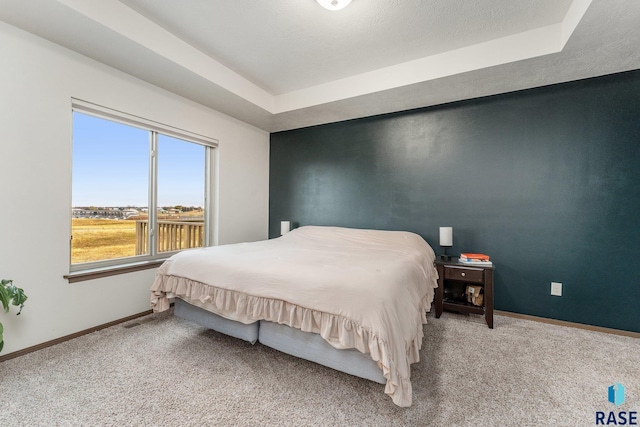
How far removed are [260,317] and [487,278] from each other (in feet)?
7.20

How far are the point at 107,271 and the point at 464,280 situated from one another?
11.5 ft

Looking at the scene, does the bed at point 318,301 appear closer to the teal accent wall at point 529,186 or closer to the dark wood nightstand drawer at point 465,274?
the dark wood nightstand drawer at point 465,274

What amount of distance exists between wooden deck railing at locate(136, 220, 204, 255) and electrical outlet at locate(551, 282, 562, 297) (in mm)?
4114

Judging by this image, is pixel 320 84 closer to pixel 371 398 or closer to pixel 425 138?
pixel 425 138

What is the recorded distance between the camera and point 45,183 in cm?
212

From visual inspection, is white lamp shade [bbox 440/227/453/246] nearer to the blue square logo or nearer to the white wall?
the blue square logo

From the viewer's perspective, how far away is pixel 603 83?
2.54 m

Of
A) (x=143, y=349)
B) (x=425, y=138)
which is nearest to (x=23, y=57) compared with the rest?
(x=143, y=349)

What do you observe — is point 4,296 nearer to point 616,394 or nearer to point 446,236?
point 446,236

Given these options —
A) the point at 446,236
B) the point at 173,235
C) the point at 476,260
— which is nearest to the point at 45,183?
the point at 173,235

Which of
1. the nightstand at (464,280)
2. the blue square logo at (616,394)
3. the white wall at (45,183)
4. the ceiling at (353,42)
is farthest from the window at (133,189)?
the blue square logo at (616,394)

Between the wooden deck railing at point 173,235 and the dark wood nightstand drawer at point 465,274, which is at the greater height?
the wooden deck railing at point 173,235

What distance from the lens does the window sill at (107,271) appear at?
2.28 metres

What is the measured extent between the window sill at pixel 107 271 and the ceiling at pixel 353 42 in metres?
1.91
